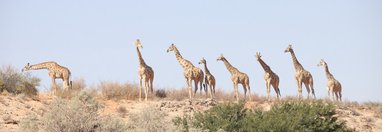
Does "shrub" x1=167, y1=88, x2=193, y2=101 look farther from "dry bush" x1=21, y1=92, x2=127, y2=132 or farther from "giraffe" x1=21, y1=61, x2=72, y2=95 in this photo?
"dry bush" x1=21, y1=92, x2=127, y2=132

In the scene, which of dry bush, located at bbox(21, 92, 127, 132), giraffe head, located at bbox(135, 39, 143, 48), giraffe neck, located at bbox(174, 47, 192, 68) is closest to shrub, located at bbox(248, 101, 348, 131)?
giraffe neck, located at bbox(174, 47, 192, 68)

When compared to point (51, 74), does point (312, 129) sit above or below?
below

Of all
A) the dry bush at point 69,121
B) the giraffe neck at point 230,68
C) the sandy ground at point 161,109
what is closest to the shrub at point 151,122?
the dry bush at point 69,121

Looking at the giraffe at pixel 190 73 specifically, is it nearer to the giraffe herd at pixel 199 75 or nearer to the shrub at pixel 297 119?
the giraffe herd at pixel 199 75

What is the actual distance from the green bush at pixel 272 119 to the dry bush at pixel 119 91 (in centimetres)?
702

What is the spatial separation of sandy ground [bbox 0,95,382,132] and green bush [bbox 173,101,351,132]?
218 centimetres

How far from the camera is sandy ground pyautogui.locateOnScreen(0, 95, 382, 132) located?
38906 millimetres

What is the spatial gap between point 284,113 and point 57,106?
992cm

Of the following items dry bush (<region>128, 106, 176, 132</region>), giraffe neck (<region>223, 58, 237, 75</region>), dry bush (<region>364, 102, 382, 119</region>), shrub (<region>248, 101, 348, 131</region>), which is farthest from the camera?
dry bush (<region>364, 102, 382, 119</region>)

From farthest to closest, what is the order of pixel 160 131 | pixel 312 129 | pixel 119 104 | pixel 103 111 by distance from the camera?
1. pixel 119 104
2. pixel 103 111
3. pixel 312 129
4. pixel 160 131

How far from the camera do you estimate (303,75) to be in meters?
44.5

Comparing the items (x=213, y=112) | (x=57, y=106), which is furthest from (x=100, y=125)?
(x=213, y=112)

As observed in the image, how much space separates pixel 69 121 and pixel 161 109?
1061cm

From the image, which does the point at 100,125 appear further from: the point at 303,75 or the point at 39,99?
the point at 303,75
